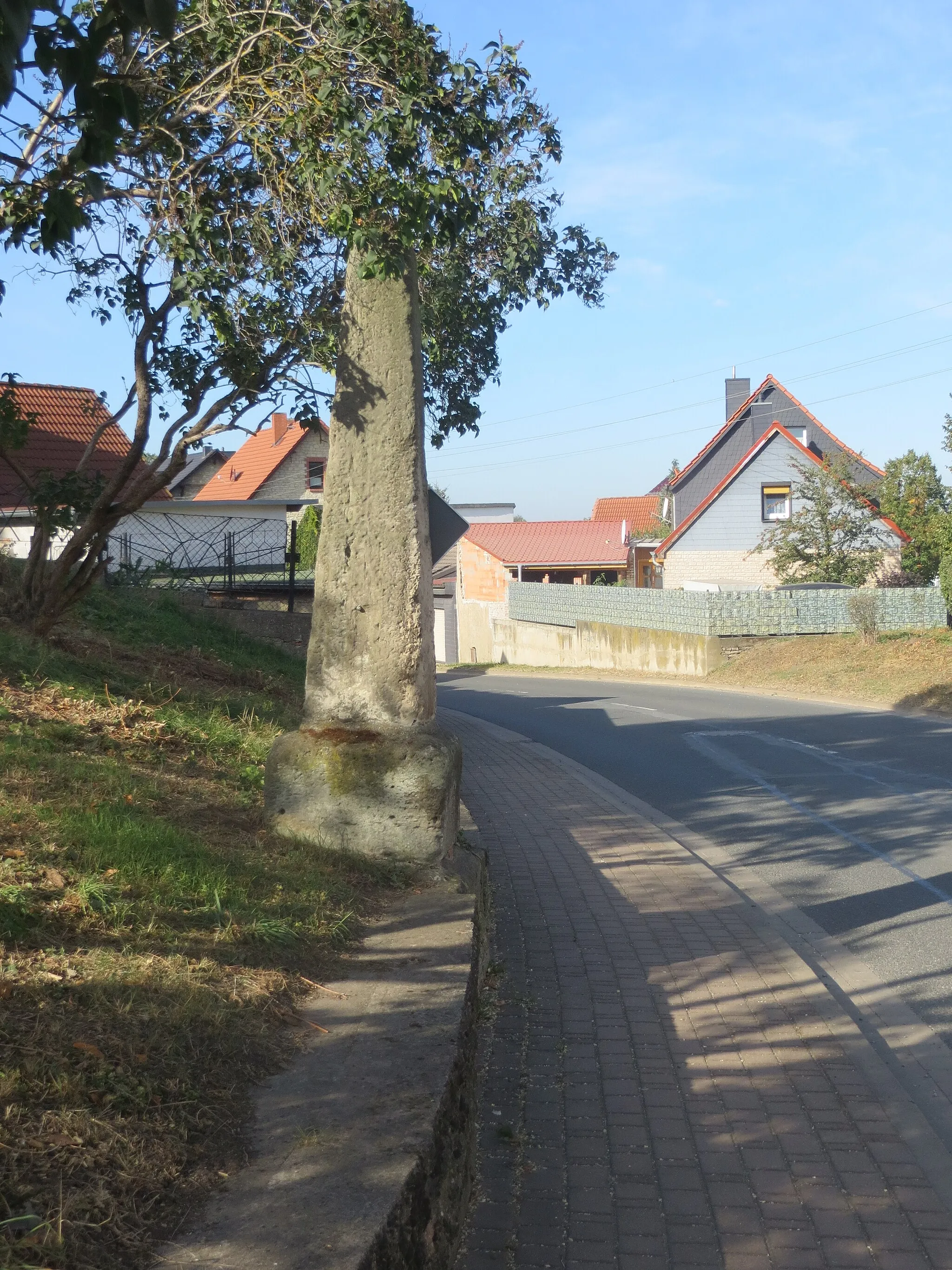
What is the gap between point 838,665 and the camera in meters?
25.7

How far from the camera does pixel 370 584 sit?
6145 millimetres

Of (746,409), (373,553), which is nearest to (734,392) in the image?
(746,409)

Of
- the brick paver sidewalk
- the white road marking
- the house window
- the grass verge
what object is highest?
the house window

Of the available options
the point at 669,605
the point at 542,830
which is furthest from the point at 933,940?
the point at 669,605

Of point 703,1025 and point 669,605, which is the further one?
point 669,605

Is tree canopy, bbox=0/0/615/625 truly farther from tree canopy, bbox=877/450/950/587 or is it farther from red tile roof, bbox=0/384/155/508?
tree canopy, bbox=877/450/950/587

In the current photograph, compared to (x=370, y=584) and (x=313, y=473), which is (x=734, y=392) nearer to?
(x=313, y=473)

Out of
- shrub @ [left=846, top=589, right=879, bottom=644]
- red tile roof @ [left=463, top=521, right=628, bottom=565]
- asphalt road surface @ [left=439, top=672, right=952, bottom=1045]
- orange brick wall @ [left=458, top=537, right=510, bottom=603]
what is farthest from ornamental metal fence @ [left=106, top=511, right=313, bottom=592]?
red tile roof @ [left=463, top=521, right=628, bottom=565]

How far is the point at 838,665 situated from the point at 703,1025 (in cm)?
2111

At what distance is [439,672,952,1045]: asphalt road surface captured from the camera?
24.4ft

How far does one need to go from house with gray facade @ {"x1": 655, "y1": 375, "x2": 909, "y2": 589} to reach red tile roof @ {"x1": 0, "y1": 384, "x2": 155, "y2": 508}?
2350 centimetres

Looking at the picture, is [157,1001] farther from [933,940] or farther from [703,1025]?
[933,940]

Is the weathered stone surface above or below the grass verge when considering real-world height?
above

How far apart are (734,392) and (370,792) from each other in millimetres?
46958
